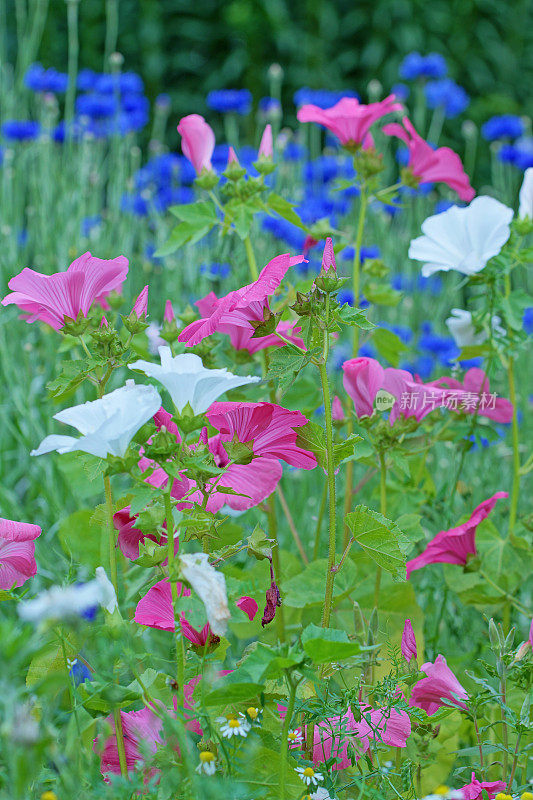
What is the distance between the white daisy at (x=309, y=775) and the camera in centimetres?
63

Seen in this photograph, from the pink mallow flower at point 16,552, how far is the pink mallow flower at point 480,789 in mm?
374

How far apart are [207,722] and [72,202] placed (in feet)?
5.73

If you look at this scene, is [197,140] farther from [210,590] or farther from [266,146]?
[210,590]

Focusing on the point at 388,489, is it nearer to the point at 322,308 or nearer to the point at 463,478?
the point at 322,308

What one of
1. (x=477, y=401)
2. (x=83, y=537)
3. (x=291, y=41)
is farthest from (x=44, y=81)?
(x=291, y=41)

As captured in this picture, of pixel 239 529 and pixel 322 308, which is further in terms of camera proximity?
pixel 239 529

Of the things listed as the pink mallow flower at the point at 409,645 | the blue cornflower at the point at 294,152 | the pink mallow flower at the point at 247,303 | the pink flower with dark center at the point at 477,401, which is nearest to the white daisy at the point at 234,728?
the pink mallow flower at the point at 409,645

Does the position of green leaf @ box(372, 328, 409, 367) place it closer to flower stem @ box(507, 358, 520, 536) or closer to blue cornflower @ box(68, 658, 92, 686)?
flower stem @ box(507, 358, 520, 536)

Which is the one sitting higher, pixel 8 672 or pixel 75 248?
pixel 8 672

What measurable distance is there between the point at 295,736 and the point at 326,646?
17cm

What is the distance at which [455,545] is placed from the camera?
922mm

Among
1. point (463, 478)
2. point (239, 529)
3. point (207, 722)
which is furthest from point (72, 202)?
point (207, 722)

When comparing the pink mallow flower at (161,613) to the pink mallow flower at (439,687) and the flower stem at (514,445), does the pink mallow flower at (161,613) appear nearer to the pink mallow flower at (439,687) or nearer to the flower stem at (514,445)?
the pink mallow flower at (439,687)

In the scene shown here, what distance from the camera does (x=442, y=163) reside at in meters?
1.06
